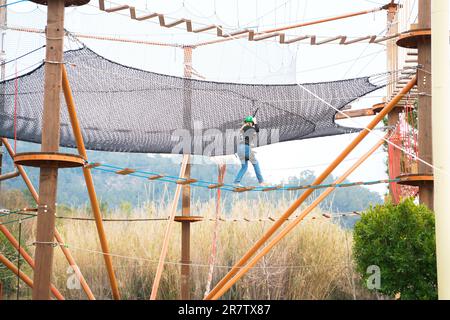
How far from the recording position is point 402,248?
7.41 metres

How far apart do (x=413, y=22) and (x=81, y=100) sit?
344cm

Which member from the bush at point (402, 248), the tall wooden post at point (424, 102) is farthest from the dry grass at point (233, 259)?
the bush at point (402, 248)

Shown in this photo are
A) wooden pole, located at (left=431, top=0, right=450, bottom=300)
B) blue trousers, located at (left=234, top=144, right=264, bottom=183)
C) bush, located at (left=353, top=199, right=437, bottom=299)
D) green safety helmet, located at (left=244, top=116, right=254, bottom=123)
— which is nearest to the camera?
wooden pole, located at (left=431, top=0, right=450, bottom=300)

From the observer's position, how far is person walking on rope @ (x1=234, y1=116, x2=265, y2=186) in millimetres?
8828

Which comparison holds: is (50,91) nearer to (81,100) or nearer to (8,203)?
(81,100)

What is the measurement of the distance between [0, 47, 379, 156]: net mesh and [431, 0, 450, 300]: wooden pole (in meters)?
3.77

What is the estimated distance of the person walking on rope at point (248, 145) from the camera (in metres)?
8.83

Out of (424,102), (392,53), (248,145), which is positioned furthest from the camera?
(392,53)

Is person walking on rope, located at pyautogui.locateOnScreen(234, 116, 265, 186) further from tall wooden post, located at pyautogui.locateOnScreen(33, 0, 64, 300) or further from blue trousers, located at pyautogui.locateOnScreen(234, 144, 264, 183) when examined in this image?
tall wooden post, located at pyautogui.locateOnScreen(33, 0, 64, 300)

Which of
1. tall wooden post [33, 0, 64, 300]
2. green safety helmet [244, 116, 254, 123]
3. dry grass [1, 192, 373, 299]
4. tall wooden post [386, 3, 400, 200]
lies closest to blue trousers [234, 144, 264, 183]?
green safety helmet [244, 116, 254, 123]

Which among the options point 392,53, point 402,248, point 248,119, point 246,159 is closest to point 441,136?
point 402,248

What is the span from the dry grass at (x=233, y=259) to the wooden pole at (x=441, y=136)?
25.4 ft

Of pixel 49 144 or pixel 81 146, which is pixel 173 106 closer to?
pixel 81 146

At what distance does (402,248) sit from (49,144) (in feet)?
9.84
